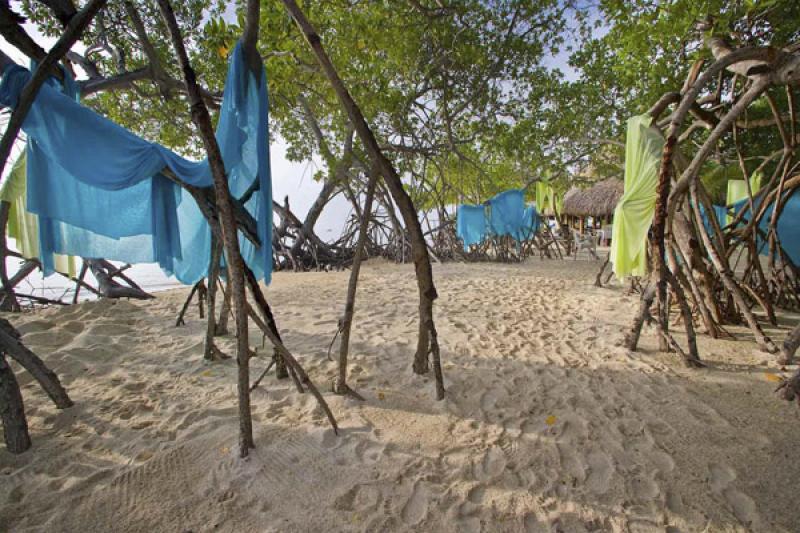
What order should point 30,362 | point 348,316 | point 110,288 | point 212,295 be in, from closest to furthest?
point 30,362
point 348,316
point 212,295
point 110,288

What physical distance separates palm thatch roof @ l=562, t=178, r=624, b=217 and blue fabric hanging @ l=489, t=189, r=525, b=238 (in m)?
8.42

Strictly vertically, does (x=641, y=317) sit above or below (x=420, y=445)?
above

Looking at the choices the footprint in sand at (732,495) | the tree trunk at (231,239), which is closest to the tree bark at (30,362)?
the tree trunk at (231,239)

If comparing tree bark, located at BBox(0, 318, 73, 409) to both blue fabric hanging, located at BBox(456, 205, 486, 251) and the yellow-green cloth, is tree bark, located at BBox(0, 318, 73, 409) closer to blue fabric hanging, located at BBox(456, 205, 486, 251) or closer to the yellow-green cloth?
the yellow-green cloth

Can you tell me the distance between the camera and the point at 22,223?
373 centimetres

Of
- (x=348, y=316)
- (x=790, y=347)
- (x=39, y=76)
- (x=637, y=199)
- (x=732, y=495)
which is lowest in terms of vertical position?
(x=732, y=495)

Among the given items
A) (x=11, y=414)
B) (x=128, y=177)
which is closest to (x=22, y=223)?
(x=128, y=177)

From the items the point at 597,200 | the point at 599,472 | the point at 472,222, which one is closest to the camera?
the point at 599,472

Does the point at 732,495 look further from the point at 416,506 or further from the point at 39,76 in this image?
the point at 39,76

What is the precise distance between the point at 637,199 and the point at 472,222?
6982mm

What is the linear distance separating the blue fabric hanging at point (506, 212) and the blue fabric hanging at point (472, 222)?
0.92 feet

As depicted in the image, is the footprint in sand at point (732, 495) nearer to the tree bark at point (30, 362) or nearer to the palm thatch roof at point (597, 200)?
the tree bark at point (30, 362)

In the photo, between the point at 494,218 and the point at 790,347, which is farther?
the point at 494,218

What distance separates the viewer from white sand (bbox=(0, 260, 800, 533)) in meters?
1.49
